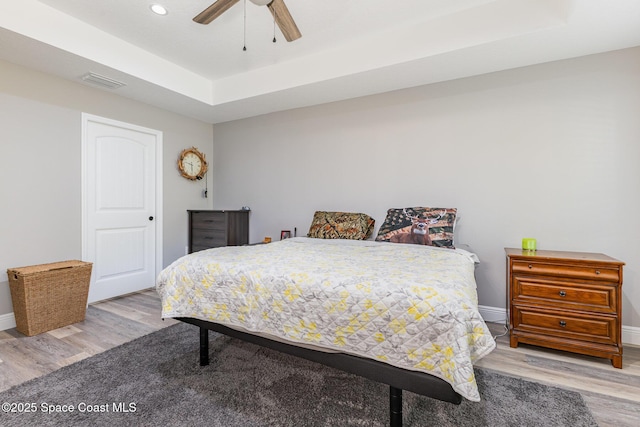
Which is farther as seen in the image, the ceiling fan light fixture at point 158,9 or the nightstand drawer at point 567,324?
the ceiling fan light fixture at point 158,9

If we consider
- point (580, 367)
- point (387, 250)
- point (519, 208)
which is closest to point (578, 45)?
point (519, 208)

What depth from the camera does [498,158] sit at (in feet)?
9.34

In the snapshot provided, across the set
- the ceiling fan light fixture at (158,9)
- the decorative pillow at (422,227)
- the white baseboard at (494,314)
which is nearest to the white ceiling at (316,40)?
the ceiling fan light fixture at (158,9)

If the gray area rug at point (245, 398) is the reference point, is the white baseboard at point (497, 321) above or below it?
above

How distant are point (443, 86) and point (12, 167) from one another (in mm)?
4143

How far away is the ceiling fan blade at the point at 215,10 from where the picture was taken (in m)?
1.97

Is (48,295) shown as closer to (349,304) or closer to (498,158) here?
(349,304)

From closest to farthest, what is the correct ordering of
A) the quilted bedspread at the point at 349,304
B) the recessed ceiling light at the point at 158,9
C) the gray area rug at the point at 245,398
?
1. the quilted bedspread at the point at 349,304
2. the gray area rug at the point at 245,398
3. the recessed ceiling light at the point at 158,9

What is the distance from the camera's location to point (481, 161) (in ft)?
9.57

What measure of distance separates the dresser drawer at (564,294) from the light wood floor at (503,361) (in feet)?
1.24

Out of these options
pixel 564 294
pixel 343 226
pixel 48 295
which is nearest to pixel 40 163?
pixel 48 295

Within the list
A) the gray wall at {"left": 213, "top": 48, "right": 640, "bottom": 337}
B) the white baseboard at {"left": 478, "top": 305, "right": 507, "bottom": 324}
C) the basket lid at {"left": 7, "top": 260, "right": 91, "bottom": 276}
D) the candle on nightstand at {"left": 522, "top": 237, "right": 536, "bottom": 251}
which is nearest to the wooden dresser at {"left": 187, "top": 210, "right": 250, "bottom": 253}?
the gray wall at {"left": 213, "top": 48, "right": 640, "bottom": 337}

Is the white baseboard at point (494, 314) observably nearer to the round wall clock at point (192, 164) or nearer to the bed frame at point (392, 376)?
the bed frame at point (392, 376)

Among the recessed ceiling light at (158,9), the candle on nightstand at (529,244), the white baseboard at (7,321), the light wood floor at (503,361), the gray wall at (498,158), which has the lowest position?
the light wood floor at (503,361)
